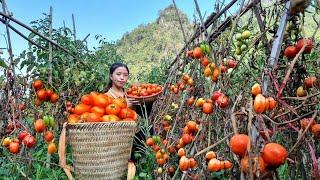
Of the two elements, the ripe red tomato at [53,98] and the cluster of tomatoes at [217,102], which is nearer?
the cluster of tomatoes at [217,102]

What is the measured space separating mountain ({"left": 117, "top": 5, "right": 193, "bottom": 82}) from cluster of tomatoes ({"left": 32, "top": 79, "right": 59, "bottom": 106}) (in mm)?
14302

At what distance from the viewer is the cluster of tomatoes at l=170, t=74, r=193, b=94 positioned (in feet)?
9.14

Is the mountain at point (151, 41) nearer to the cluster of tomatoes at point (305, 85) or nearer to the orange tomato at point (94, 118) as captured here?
the orange tomato at point (94, 118)

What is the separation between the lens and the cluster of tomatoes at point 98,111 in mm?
2736

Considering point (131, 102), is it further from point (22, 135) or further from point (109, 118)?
point (22, 135)

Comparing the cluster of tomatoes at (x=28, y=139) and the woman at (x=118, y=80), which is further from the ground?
the woman at (x=118, y=80)

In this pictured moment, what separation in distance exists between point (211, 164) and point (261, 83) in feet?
1.33

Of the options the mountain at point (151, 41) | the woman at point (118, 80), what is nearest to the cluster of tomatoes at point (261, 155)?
the woman at point (118, 80)

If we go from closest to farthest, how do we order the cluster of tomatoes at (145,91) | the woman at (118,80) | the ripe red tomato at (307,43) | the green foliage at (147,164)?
the ripe red tomato at (307,43) < the green foliage at (147,164) < the woman at (118,80) < the cluster of tomatoes at (145,91)

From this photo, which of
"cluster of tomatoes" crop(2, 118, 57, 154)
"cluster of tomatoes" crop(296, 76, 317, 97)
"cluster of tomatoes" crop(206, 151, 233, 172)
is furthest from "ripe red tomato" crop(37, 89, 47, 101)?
"cluster of tomatoes" crop(296, 76, 317, 97)

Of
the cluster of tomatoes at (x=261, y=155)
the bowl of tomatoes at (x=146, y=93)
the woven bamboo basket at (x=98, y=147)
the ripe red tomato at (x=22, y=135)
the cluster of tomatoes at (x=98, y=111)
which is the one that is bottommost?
the woven bamboo basket at (x=98, y=147)

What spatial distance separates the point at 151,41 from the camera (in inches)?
869

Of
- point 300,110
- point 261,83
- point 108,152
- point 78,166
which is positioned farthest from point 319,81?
point 78,166

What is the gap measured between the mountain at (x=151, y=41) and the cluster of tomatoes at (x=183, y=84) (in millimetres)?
13613
